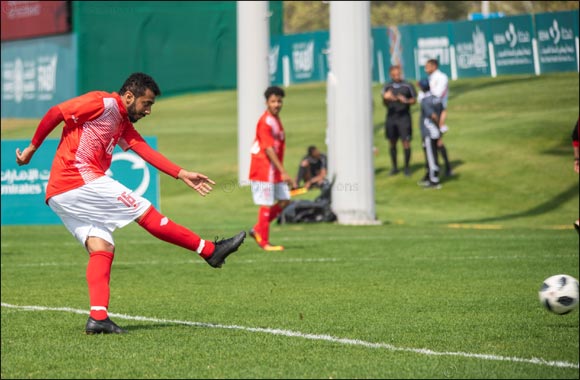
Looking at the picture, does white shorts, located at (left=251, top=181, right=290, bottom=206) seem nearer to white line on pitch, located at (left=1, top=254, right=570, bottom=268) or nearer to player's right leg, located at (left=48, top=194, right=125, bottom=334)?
white line on pitch, located at (left=1, top=254, right=570, bottom=268)

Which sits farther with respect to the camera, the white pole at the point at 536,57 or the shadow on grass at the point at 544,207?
the white pole at the point at 536,57

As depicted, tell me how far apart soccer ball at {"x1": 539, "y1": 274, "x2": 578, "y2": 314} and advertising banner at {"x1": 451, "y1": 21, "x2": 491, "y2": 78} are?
27.3 meters

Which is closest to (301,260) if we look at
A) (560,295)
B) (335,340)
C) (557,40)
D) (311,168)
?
(335,340)

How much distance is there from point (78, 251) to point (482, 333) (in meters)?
9.13

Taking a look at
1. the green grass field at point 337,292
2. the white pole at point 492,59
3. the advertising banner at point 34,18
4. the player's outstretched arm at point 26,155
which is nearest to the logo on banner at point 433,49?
the white pole at point 492,59

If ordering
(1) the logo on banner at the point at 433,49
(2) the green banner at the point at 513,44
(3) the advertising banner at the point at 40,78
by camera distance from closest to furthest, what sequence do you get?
(2) the green banner at the point at 513,44 → (1) the logo on banner at the point at 433,49 → (3) the advertising banner at the point at 40,78

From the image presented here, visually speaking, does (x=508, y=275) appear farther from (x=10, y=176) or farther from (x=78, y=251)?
(x=10, y=176)

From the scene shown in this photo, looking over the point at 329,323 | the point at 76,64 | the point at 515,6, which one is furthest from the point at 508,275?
the point at 76,64

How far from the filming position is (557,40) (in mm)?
31156

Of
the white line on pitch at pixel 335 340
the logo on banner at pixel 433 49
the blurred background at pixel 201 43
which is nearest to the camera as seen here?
the white line on pitch at pixel 335 340

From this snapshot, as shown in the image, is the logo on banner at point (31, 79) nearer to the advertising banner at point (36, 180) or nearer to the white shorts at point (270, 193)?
the advertising banner at point (36, 180)

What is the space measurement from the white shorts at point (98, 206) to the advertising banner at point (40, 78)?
32.2 meters

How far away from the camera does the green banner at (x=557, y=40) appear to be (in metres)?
29.8

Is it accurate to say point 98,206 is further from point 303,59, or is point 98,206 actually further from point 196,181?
point 303,59
